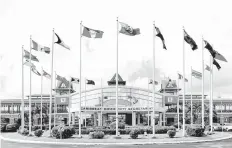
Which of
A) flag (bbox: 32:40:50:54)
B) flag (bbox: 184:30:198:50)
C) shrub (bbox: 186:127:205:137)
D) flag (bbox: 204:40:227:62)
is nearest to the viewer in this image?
flag (bbox: 184:30:198:50)

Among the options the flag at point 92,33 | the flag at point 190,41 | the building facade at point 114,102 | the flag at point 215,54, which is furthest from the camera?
the building facade at point 114,102

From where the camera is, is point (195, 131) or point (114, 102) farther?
point (114, 102)

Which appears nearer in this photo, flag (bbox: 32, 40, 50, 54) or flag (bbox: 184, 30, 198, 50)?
flag (bbox: 184, 30, 198, 50)

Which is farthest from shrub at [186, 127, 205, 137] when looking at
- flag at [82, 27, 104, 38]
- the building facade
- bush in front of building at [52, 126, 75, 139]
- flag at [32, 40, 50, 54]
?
flag at [32, 40, 50, 54]

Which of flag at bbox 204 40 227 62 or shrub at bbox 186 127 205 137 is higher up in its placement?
flag at bbox 204 40 227 62

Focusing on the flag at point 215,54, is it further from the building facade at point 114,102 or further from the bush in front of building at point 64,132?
the bush in front of building at point 64,132

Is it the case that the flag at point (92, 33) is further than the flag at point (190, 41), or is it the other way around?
the flag at point (190, 41)

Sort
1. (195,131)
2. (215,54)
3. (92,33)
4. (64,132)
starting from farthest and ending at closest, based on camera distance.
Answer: (195,131), (215,54), (64,132), (92,33)

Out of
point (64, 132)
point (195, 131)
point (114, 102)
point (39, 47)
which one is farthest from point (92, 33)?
point (114, 102)

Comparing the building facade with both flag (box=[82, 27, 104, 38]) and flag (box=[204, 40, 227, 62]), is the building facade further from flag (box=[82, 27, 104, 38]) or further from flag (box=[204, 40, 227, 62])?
flag (box=[82, 27, 104, 38])

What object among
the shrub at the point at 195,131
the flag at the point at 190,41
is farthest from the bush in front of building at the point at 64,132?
the flag at the point at 190,41

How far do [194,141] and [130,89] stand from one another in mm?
44392

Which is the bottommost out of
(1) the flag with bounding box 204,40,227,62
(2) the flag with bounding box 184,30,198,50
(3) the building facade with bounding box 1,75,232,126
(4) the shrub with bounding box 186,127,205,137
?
(4) the shrub with bounding box 186,127,205,137

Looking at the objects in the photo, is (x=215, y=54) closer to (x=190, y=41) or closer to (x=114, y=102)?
(x=190, y=41)
